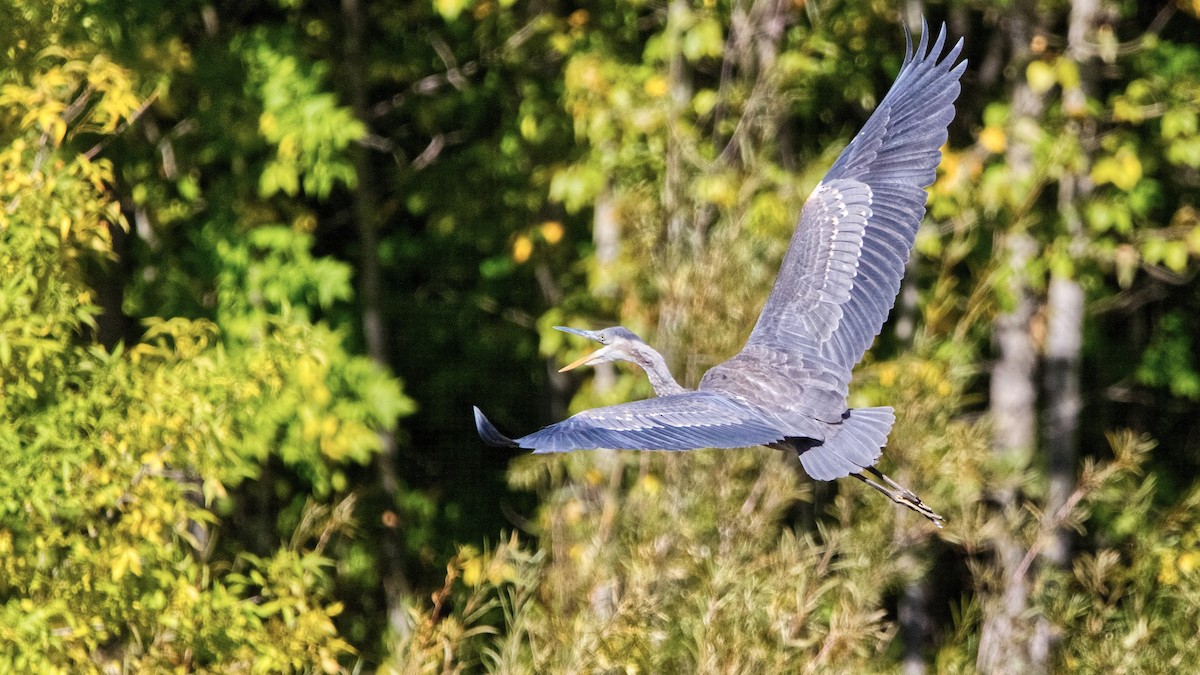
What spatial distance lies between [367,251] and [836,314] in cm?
421

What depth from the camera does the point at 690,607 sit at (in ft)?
16.6

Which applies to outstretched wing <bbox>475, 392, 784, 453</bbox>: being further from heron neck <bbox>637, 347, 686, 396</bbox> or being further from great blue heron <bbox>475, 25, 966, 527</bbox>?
heron neck <bbox>637, 347, 686, 396</bbox>

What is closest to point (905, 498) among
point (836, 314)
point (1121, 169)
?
point (836, 314)

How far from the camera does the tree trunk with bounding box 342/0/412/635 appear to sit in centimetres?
877

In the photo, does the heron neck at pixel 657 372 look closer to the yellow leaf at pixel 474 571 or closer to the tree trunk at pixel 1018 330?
the yellow leaf at pixel 474 571

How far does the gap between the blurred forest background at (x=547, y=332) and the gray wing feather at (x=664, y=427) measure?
55 centimetres

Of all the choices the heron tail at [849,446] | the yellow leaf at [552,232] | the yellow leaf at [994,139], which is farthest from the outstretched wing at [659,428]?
the yellow leaf at [552,232]

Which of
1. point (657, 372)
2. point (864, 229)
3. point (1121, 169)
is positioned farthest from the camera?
point (1121, 169)

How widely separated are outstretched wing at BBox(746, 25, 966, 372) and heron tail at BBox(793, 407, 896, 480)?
0.35 metres

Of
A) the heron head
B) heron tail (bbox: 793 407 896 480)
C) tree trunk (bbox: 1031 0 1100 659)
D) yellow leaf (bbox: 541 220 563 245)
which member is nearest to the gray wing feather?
heron tail (bbox: 793 407 896 480)

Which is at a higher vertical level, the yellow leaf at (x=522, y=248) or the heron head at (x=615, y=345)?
the heron head at (x=615, y=345)

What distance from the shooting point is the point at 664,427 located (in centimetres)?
416

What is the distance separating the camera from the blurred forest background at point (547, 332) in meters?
5.23

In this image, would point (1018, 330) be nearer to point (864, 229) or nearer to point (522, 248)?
point (522, 248)
